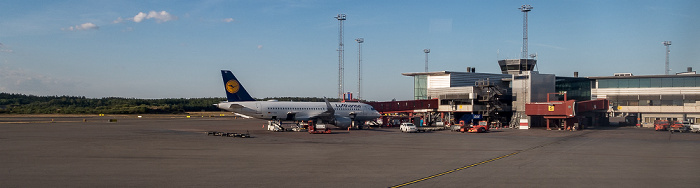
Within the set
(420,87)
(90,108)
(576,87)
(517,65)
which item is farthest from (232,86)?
(90,108)

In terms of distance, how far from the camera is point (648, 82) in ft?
271

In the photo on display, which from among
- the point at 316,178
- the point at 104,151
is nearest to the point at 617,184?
the point at 316,178

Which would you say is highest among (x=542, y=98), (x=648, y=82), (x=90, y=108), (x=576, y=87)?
(x=648, y=82)

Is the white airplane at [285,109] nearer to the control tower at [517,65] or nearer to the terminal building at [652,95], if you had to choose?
the control tower at [517,65]

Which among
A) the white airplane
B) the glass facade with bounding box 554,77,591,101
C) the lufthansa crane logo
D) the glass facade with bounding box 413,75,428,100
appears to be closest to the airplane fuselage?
the white airplane

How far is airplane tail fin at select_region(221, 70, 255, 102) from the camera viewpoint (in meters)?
55.1

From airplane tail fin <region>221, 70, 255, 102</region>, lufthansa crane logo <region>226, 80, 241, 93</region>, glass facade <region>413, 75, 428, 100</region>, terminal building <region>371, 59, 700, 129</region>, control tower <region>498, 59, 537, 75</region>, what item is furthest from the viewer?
glass facade <region>413, 75, 428, 100</region>

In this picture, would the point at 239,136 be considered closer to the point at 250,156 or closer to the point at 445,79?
the point at 250,156

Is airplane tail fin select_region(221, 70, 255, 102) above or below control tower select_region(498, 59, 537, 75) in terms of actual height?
below

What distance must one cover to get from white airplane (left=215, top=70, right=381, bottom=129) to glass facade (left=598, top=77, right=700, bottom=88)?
4820 cm

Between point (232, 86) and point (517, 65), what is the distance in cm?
5195

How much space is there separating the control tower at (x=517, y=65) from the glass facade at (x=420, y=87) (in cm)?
1444

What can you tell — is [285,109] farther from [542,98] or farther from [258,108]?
[542,98]

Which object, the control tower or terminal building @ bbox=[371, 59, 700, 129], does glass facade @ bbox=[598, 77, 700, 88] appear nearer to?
terminal building @ bbox=[371, 59, 700, 129]
